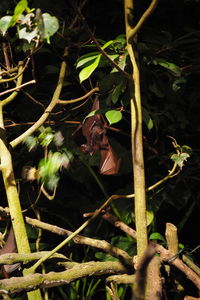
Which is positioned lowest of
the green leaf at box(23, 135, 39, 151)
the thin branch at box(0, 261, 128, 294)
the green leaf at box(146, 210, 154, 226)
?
the green leaf at box(146, 210, 154, 226)

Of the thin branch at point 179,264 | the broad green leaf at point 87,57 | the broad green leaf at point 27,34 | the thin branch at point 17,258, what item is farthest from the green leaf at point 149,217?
the broad green leaf at point 27,34

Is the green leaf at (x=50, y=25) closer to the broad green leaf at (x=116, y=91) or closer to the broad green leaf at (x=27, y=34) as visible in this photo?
the broad green leaf at (x=27, y=34)

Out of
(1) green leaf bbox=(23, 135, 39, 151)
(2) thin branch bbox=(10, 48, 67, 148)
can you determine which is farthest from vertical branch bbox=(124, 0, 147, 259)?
(1) green leaf bbox=(23, 135, 39, 151)

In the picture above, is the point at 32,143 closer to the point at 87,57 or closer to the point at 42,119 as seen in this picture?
the point at 42,119

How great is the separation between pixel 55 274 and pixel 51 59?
113 cm

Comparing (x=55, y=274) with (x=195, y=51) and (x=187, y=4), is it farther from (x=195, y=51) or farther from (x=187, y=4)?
(x=187, y=4)

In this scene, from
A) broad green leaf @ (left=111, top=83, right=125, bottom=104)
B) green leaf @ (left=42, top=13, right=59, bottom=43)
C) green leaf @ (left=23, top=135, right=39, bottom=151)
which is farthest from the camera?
green leaf @ (left=23, top=135, right=39, bottom=151)

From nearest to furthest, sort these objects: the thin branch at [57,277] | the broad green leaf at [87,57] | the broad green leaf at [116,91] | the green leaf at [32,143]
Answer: the thin branch at [57,277] → the broad green leaf at [87,57] → the broad green leaf at [116,91] → the green leaf at [32,143]

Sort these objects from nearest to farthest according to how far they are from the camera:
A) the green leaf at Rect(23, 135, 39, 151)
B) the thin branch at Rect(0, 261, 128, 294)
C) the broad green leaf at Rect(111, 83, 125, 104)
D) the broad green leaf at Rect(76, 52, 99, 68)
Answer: the thin branch at Rect(0, 261, 128, 294) → the broad green leaf at Rect(76, 52, 99, 68) → the broad green leaf at Rect(111, 83, 125, 104) → the green leaf at Rect(23, 135, 39, 151)

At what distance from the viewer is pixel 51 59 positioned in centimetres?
201

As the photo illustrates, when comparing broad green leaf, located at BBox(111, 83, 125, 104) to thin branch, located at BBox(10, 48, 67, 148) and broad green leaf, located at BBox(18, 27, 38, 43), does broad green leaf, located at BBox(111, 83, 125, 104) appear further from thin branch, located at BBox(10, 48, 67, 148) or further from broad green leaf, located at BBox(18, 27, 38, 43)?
broad green leaf, located at BBox(18, 27, 38, 43)

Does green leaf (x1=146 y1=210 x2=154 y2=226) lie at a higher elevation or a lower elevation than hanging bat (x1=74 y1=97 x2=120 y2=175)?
lower

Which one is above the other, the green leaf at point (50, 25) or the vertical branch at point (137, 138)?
the green leaf at point (50, 25)

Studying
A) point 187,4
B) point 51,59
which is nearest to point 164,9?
point 187,4
